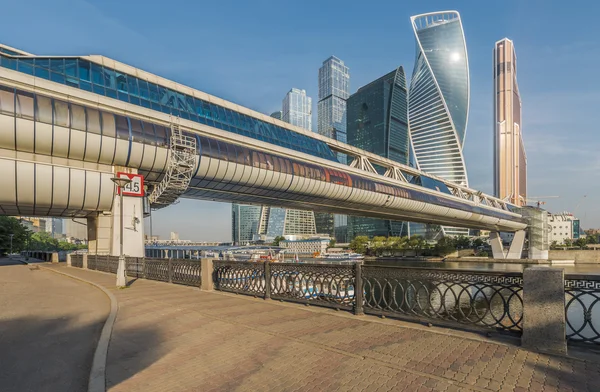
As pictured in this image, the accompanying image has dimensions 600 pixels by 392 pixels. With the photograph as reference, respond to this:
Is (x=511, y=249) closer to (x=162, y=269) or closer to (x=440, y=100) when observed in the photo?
(x=440, y=100)

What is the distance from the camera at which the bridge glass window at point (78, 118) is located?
1886 cm

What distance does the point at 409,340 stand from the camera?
5676 mm

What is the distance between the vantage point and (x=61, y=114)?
60.4 ft

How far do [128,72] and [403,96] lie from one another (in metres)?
150

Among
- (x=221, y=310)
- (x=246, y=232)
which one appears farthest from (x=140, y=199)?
(x=246, y=232)

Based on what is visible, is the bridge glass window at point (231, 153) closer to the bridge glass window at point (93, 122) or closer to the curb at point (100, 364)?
the bridge glass window at point (93, 122)

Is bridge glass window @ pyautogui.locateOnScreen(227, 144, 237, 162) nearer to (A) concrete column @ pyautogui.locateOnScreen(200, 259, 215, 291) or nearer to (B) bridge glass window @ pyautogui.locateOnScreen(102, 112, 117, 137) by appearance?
(B) bridge glass window @ pyautogui.locateOnScreen(102, 112, 117, 137)

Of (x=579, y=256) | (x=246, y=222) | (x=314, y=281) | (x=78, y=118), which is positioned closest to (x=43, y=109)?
(x=78, y=118)

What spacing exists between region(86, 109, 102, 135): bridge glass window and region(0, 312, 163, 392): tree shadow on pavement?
584 inches

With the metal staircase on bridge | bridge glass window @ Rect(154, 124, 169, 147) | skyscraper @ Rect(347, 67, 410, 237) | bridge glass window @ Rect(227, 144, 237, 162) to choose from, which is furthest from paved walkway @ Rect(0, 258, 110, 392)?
skyscraper @ Rect(347, 67, 410, 237)

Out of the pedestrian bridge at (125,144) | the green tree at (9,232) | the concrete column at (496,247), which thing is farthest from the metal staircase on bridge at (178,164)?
the concrete column at (496,247)

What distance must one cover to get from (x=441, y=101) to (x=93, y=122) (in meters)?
136

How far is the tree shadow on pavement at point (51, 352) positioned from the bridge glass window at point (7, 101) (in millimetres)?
14177

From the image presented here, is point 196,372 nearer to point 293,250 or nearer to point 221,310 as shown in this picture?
point 221,310
